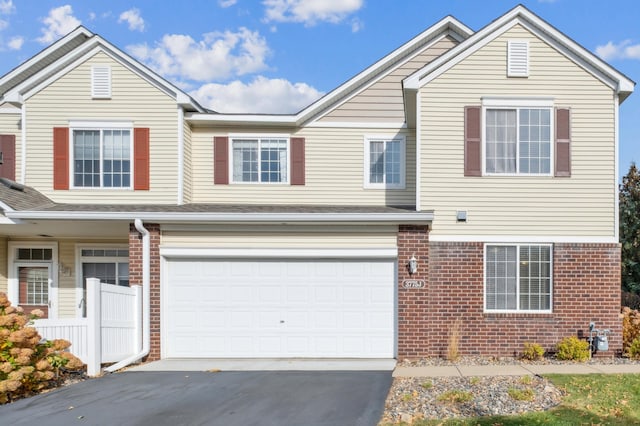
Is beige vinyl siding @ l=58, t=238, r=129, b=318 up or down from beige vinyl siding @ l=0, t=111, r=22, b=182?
down

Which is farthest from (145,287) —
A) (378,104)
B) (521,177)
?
(521,177)

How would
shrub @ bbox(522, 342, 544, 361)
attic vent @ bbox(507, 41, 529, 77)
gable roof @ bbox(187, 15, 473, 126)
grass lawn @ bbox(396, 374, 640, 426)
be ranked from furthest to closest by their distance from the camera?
gable roof @ bbox(187, 15, 473, 126) < attic vent @ bbox(507, 41, 529, 77) < shrub @ bbox(522, 342, 544, 361) < grass lawn @ bbox(396, 374, 640, 426)

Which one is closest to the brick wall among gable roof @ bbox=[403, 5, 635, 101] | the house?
the house

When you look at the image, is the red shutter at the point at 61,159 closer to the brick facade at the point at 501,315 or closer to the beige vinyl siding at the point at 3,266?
the beige vinyl siding at the point at 3,266

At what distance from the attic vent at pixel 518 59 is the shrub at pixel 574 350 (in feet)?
18.8

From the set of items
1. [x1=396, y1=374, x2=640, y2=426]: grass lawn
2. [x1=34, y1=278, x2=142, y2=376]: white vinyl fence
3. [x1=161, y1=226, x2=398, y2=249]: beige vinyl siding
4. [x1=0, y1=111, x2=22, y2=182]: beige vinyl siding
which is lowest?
[x1=396, y1=374, x2=640, y2=426]: grass lawn

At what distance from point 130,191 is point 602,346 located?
11.1 metres

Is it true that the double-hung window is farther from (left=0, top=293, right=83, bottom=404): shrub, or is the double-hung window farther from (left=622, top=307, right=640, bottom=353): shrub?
(left=0, top=293, right=83, bottom=404): shrub

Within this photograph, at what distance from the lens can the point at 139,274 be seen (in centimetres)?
1216

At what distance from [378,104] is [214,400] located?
30.5 feet

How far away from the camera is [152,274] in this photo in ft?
40.2

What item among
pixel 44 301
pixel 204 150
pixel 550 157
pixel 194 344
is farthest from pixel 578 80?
pixel 44 301

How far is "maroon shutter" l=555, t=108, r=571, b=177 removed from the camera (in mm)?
12469

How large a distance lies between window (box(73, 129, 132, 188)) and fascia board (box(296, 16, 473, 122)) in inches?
175
